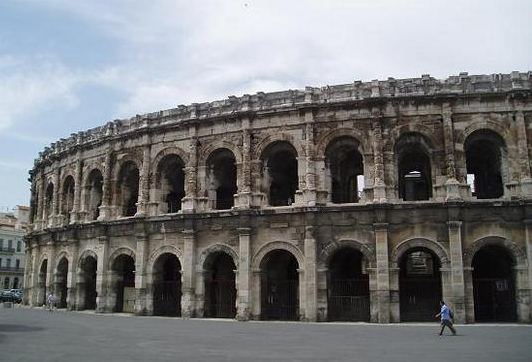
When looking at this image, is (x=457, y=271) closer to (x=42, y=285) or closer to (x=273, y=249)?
(x=273, y=249)

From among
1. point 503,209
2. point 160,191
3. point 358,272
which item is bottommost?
point 358,272

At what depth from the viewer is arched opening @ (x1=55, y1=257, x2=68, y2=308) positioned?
2778cm

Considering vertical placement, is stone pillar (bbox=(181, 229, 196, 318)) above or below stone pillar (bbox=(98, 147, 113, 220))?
below

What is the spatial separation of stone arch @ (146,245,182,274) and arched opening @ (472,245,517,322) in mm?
11879

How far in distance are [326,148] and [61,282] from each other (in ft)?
54.1

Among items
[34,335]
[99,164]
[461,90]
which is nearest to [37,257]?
[99,164]

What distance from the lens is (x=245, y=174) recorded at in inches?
841

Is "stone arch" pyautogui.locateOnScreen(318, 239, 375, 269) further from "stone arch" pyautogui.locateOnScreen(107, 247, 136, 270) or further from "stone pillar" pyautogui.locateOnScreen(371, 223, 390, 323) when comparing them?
"stone arch" pyautogui.locateOnScreen(107, 247, 136, 270)

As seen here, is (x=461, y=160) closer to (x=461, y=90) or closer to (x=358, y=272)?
(x=461, y=90)

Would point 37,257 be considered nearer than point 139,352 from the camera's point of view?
No

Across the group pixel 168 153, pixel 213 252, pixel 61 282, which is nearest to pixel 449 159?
pixel 213 252

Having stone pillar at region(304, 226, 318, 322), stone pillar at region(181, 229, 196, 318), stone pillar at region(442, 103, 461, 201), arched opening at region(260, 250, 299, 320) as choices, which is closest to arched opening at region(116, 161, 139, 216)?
stone pillar at region(181, 229, 196, 318)

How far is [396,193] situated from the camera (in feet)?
65.4

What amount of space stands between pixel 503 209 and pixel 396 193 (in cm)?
376
